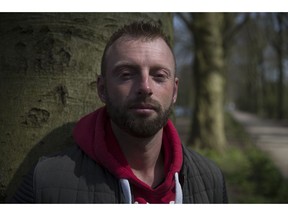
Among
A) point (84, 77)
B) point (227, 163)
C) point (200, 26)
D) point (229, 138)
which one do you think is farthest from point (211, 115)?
point (84, 77)

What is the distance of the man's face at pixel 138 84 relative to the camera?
1348 millimetres

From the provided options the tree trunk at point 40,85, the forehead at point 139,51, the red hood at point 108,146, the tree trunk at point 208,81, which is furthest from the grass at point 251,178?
the forehead at point 139,51

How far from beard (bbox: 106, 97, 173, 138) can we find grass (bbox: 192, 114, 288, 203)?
11.5 feet

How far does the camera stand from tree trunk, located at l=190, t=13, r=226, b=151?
26.8 feet

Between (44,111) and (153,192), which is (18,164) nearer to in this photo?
(44,111)

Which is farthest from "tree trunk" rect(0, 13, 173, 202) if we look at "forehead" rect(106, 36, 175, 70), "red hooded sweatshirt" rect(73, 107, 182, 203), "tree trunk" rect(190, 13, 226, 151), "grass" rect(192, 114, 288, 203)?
"tree trunk" rect(190, 13, 226, 151)

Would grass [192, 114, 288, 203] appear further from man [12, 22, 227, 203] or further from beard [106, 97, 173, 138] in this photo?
beard [106, 97, 173, 138]

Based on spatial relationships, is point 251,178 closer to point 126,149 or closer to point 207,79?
point 207,79

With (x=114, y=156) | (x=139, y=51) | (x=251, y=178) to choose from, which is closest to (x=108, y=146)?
(x=114, y=156)

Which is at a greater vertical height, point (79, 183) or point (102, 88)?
point (102, 88)

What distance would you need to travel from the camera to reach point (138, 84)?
1.34 meters

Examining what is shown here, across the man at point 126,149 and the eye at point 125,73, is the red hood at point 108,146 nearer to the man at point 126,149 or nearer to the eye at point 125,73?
the man at point 126,149

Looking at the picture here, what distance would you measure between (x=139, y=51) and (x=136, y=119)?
0.81ft

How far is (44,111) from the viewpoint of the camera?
155cm
